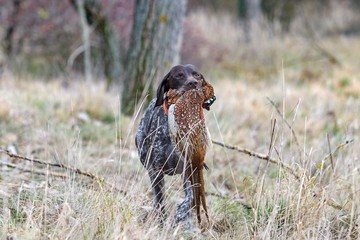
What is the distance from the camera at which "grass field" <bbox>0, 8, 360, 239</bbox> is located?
3473mm

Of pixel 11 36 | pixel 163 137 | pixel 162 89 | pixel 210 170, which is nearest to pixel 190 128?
pixel 163 137

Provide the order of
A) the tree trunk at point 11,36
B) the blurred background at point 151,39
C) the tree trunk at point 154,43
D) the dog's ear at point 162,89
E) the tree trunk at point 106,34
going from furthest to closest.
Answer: the tree trunk at point 11,36 → the tree trunk at point 106,34 → the blurred background at point 151,39 → the tree trunk at point 154,43 → the dog's ear at point 162,89

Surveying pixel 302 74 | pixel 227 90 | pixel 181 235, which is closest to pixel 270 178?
pixel 181 235

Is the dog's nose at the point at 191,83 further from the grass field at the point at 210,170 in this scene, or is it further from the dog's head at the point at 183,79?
the grass field at the point at 210,170

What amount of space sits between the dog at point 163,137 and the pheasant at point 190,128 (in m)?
0.04

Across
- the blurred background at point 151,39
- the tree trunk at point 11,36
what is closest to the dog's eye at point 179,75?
the blurred background at point 151,39

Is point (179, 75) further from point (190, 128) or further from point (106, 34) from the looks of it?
point (106, 34)

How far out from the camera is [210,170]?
195 inches

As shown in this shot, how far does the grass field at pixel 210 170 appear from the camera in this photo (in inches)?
137

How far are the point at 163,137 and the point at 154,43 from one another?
3.25 m

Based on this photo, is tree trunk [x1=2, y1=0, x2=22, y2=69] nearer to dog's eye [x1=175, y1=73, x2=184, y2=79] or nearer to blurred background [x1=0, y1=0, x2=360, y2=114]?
blurred background [x1=0, y1=0, x2=360, y2=114]

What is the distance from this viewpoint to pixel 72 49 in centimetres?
1225

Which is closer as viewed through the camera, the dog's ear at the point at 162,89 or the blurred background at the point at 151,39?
the dog's ear at the point at 162,89

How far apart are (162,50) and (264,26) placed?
9.32 metres
